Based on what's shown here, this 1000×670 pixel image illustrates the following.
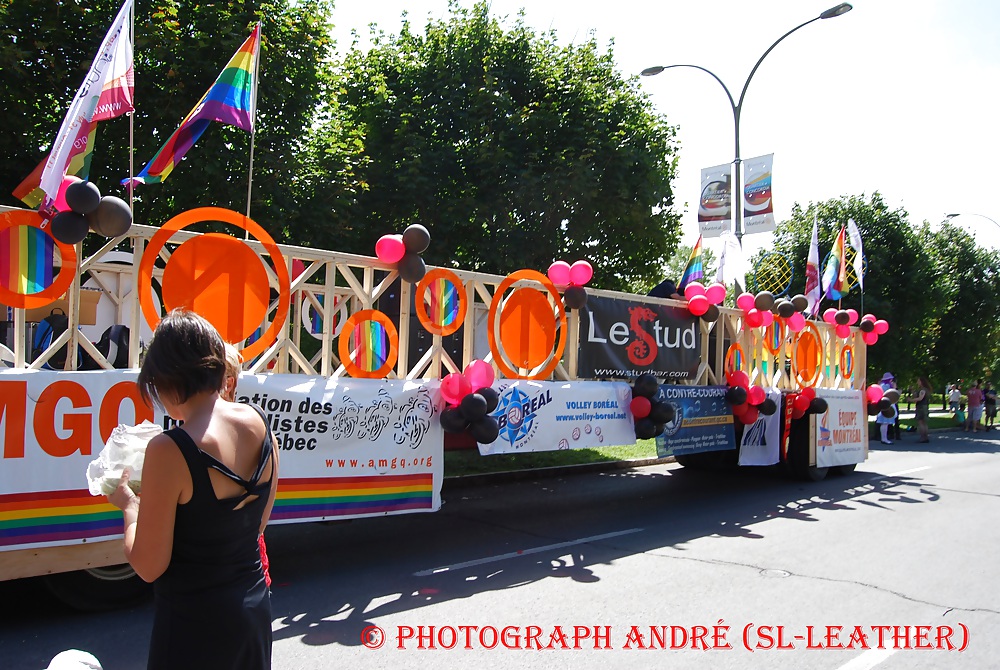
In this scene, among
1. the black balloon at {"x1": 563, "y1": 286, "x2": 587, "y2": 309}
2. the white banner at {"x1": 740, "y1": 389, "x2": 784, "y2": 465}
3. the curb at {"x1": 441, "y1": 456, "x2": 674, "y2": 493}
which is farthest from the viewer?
the white banner at {"x1": 740, "y1": 389, "x2": 784, "y2": 465}

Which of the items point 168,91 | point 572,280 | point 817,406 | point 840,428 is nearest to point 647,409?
point 572,280

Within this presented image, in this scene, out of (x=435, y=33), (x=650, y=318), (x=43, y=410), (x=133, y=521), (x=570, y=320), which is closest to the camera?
(x=133, y=521)

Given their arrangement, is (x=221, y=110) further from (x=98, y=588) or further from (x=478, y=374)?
(x=98, y=588)

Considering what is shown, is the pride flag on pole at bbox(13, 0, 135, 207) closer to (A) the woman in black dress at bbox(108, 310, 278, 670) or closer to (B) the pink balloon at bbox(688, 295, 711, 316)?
(A) the woman in black dress at bbox(108, 310, 278, 670)

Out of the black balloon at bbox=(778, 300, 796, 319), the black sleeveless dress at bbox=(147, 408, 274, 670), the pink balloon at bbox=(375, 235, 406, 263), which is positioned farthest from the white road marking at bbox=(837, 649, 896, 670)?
the black balloon at bbox=(778, 300, 796, 319)

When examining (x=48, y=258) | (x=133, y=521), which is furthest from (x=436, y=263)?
(x=133, y=521)

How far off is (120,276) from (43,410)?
3.32 meters

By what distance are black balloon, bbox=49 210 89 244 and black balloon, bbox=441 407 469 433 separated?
3.36m

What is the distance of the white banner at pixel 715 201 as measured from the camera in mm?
13781

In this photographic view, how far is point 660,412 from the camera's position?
902cm

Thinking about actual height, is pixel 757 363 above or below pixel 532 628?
above

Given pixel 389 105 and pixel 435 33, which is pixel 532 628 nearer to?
pixel 389 105

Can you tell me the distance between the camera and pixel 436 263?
12828 mm

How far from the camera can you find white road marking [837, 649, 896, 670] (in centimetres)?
457
